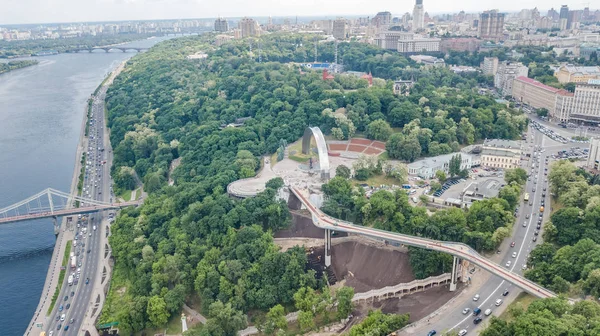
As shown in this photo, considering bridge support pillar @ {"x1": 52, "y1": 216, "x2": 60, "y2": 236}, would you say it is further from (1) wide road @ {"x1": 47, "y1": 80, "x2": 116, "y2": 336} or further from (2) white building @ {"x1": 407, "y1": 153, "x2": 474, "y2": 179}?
(2) white building @ {"x1": 407, "y1": 153, "x2": 474, "y2": 179}

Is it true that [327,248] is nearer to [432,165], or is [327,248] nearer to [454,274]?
[454,274]

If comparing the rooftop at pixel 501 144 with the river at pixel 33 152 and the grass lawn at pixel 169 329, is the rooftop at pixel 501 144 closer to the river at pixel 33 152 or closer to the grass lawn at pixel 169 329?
the grass lawn at pixel 169 329

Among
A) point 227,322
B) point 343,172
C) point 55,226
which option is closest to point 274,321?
point 227,322

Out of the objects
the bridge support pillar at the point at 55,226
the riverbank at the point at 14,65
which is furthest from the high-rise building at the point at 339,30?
the bridge support pillar at the point at 55,226

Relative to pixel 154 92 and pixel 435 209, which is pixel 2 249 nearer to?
pixel 435 209

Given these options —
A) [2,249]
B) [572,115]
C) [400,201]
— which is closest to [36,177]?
[2,249]
